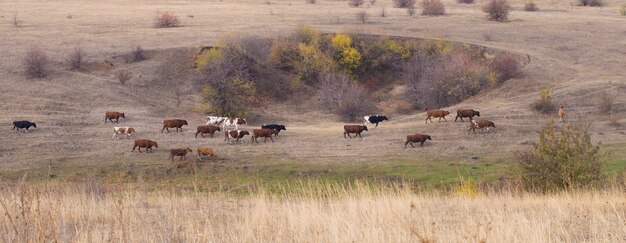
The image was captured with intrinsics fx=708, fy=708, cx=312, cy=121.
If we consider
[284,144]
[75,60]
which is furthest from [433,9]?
[284,144]

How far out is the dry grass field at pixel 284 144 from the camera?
8586mm

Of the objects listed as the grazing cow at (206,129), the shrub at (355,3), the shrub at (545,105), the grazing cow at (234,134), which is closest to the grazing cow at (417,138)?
the grazing cow at (234,134)

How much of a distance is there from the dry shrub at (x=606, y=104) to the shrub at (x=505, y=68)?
403 inches

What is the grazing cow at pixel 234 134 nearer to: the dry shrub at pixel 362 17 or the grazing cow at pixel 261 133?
the grazing cow at pixel 261 133

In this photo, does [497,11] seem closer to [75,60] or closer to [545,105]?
[545,105]

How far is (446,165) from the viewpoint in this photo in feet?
115

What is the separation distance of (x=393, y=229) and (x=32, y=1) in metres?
106

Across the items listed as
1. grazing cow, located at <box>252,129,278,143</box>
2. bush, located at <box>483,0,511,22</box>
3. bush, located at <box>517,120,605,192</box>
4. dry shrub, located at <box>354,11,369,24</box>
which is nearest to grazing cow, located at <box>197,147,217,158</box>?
grazing cow, located at <box>252,129,278,143</box>

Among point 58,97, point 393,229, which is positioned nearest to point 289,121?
point 58,97

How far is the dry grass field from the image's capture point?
28.2 ft

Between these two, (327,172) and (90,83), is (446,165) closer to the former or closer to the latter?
(327,172)

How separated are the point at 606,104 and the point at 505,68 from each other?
12479mm

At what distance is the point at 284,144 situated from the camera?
40.2m

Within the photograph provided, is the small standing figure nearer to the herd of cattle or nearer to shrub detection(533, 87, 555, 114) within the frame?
shrub detection(533, 87, 555, 114)
